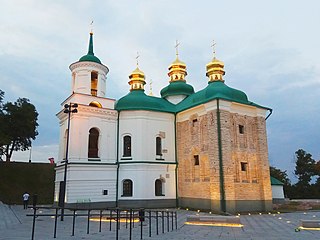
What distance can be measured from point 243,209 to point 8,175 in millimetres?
26515

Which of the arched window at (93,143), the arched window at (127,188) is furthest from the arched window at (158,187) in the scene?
the arched window at (93,143)

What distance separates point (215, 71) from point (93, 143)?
41.5 ft

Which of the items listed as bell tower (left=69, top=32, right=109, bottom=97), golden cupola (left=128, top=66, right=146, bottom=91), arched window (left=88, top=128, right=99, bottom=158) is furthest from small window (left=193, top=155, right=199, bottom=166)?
golden cupola (left=128, top=66, right=146, bottom=91)

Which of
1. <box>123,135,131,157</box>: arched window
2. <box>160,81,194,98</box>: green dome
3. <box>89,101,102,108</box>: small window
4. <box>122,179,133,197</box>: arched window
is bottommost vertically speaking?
<box>122,179,133,197</box>: arched window

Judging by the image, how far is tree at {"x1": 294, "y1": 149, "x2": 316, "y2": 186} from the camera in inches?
1412

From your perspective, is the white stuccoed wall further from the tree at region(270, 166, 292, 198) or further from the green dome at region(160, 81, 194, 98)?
the tree at region(270, 166, 292, 198)

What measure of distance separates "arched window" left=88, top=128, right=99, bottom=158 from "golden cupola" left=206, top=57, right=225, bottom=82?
11547mm

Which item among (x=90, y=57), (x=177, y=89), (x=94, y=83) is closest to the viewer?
(x=90, y=57)

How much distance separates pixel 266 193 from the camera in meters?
20.1

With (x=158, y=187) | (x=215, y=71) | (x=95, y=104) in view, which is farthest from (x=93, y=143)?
(x=215, y=71)

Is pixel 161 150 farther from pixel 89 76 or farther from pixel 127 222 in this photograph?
pixel 127 222

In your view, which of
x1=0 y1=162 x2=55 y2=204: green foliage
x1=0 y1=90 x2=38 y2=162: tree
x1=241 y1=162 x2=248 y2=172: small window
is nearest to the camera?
x1=241 y1=162 x2=248 y2=172: small window

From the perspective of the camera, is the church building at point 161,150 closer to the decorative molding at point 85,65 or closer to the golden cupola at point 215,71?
the decorative molding at point 85,65

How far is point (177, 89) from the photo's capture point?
28188mm
